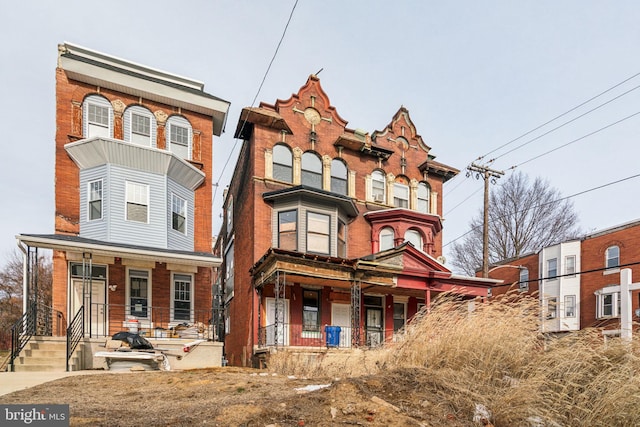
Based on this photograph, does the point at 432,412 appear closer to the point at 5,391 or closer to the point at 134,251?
the point at 5,391

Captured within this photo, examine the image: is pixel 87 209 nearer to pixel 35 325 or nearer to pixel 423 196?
pixel 35 325

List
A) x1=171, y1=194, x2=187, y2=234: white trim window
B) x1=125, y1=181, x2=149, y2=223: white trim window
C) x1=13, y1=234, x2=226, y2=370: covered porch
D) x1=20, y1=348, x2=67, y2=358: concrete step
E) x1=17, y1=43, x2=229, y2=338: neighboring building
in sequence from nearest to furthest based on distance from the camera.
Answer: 1. x1=20, y1=348, x2=67, y2=358: concrete step
2. x1=13, y1=234, x2=226, y2=370: covered porch
3. x1=17, y1=43, x2=229, y2=338: neighboring building
4. x1=125, y1=181, x2=149, y2=223: white trim window
5. x1=171, y1=194, x2=187, y2=234: white trim window

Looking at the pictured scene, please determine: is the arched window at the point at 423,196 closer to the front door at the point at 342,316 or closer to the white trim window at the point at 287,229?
the front door at the point at 342,316

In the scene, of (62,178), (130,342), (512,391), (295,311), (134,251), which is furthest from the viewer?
(295,311)

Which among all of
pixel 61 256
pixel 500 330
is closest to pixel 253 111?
pixel 61 256

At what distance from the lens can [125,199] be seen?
16062mm

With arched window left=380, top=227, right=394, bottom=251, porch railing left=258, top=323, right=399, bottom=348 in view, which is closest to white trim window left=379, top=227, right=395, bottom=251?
arched window left=380, top=227, right=394, bottom=251

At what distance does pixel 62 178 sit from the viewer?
A: 51.0ft

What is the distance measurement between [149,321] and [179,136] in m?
7.97

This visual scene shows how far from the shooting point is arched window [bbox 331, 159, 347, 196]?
19688mm

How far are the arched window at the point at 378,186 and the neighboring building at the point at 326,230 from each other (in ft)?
0.17

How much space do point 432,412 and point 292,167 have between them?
14.7 meters

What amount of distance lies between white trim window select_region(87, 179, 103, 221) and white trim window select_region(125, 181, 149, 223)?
964 millimetres

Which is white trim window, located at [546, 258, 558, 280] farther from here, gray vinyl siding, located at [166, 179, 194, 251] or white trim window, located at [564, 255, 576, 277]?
gray vinyl siding, located at [166, 179, 194, 251]
